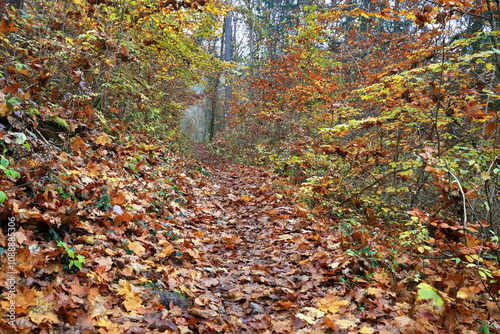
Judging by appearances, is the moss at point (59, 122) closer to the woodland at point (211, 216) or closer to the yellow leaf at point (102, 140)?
the woodland at point (211, 216)

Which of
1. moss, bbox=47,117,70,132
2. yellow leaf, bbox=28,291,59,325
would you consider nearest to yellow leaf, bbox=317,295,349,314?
yellow leaf, bbox=28,291,59,325

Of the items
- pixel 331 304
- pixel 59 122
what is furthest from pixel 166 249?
pixel 59 122

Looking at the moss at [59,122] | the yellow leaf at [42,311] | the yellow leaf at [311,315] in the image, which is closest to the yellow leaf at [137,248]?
the yellow leaf at [42,311]

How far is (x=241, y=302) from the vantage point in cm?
355

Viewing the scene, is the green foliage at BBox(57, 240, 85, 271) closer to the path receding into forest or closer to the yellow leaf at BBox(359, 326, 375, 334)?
the path receding into forest

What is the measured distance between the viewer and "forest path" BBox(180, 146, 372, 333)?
121 inches

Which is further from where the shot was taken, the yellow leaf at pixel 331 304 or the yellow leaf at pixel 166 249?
the yellow leaf at pixel 166 249

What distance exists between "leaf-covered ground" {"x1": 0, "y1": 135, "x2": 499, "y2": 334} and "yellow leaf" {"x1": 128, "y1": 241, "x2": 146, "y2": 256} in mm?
15

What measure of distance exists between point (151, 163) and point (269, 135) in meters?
7.02

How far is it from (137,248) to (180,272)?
0.63 m

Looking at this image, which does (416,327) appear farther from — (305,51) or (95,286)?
(305,51)

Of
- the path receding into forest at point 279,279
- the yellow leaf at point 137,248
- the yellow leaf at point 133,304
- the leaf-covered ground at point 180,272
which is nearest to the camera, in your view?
the leaf-covered ground at point 180,272

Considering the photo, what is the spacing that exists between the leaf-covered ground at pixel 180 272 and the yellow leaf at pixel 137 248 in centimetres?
1

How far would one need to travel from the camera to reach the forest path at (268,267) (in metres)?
3.08
